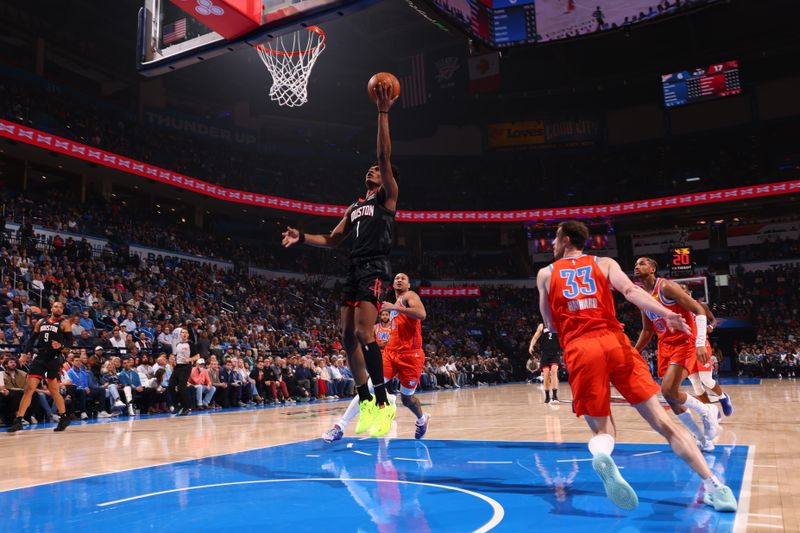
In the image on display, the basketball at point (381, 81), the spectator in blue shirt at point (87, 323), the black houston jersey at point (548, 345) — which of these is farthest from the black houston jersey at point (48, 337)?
the black houston jersey at point (548, 345)

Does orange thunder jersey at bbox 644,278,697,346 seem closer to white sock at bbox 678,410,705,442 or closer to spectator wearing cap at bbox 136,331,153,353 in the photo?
white sock at bbox 678,410,705,442

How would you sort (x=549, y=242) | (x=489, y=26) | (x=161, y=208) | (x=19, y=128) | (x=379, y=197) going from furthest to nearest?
(x=549, y=242)
(x=161, y=208)
(x=19, y=128)
(x=489, y=26)
(x=379, y=197)

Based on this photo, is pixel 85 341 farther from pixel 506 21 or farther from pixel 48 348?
pixel 506 21

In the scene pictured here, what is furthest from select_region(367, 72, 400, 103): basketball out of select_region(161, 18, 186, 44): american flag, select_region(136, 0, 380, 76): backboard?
select_region(161, 18, 186, 44): american flag

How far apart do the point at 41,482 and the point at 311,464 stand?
2108 millimetres

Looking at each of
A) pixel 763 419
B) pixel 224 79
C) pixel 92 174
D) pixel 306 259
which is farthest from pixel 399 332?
pixel 224 79

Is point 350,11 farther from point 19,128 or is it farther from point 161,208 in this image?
point 161,208

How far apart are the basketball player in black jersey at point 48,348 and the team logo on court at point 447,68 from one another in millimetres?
26896

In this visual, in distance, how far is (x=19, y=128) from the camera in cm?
1959

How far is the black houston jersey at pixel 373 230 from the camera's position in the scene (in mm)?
5000

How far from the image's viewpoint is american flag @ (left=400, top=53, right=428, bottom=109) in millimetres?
32219

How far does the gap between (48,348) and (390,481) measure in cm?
629

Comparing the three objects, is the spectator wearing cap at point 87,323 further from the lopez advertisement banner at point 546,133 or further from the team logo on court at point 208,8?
the lopez advertisement banner at point 546,133

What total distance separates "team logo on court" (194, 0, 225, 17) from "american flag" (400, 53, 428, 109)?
26408 mm
